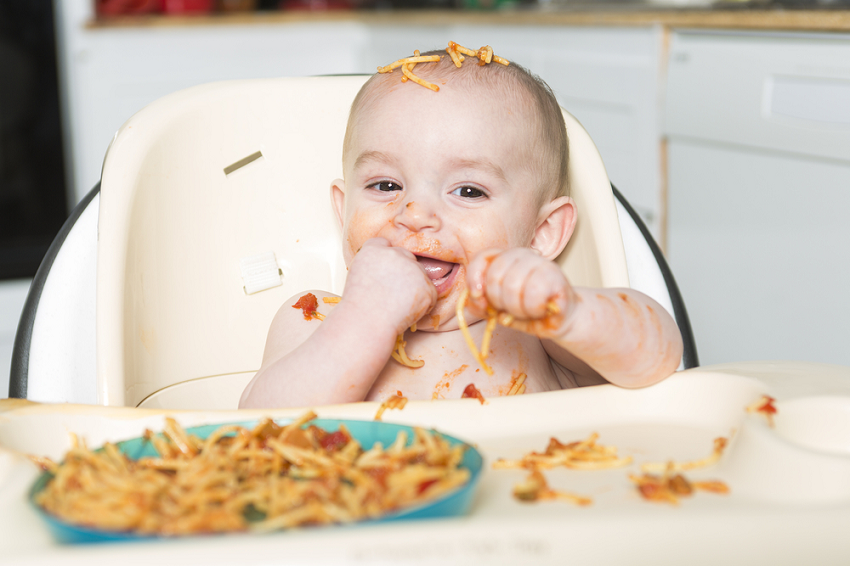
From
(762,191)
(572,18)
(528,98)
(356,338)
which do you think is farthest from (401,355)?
(572,18)

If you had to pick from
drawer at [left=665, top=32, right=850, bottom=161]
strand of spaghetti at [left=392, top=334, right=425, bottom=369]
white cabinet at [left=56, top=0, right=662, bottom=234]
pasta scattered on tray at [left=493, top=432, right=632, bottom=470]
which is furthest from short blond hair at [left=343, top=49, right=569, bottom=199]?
white cabinet at [left=56, top=0, right=662, bottom=234]

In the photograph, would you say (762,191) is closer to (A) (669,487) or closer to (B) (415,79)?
(B) (415,79)

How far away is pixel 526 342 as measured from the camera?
882mm

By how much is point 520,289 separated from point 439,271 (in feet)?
0.83

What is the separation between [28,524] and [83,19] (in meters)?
2.18

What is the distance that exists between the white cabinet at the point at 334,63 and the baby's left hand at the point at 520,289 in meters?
1.14

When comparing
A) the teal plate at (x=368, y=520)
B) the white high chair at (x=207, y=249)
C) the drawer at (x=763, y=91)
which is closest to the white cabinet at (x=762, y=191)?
the drawer at (x=763, y=91)

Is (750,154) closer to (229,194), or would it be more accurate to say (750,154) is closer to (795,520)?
(229,194)

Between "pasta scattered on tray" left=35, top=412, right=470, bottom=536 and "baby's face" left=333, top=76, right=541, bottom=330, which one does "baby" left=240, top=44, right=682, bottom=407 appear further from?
"pasta scattered on tray" left=35, top=412, right=470, bottom=536

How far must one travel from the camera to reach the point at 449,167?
2.55 feet

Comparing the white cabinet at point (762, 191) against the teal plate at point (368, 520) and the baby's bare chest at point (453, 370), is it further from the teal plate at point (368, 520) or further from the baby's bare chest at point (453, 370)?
the teal plate at point (368, 520)

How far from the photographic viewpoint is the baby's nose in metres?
0.75

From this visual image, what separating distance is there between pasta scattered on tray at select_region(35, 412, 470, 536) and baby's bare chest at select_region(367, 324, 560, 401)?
0.90 feet

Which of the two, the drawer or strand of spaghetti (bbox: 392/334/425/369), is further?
the drawer
